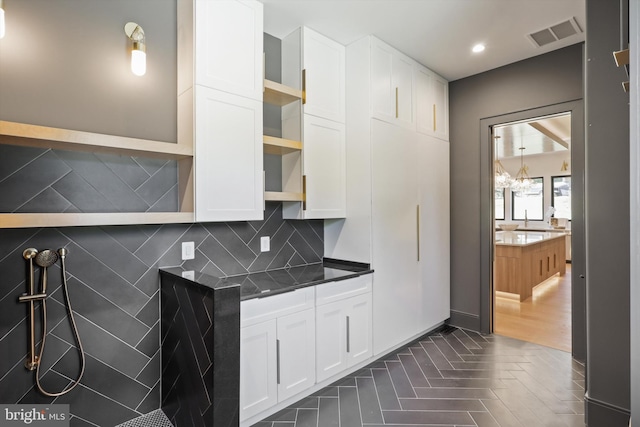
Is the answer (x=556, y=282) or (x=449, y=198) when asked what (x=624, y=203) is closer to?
(x=449, y=198)

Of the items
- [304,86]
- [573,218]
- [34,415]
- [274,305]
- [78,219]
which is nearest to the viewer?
[78,219]

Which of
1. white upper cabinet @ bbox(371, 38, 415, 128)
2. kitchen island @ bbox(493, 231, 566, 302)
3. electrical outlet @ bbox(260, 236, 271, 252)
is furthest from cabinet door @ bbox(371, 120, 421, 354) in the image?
kitchen island @ bbox(493, 231, 566, 302)

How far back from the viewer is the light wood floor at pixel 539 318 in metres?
3.55

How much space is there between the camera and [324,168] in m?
2.91

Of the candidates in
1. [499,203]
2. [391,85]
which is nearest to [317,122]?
[391,85]

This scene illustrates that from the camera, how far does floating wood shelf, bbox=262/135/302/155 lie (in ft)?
8.27

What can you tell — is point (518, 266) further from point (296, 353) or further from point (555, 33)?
point (296, 353)

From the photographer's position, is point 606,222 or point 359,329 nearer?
point 606,222

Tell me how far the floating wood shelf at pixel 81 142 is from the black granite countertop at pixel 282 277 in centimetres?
74

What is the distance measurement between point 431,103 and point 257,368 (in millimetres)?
3074

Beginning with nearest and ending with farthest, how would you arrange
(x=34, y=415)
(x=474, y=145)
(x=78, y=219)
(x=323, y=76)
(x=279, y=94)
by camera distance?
(x=78, y=219) < (x=34, y=415) < (x=279, y=94) < (x=323, y=76) < (x=474, y=145)

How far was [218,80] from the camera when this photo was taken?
2.20m

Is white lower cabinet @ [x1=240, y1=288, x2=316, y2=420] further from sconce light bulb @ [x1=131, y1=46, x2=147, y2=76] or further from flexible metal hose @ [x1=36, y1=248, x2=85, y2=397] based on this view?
sconce light bulb @ [x1=131, y1=46, x2=147, y2=76]

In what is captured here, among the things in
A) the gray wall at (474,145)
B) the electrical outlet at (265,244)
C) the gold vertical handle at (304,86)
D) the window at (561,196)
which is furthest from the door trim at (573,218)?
the window at (561,196)
